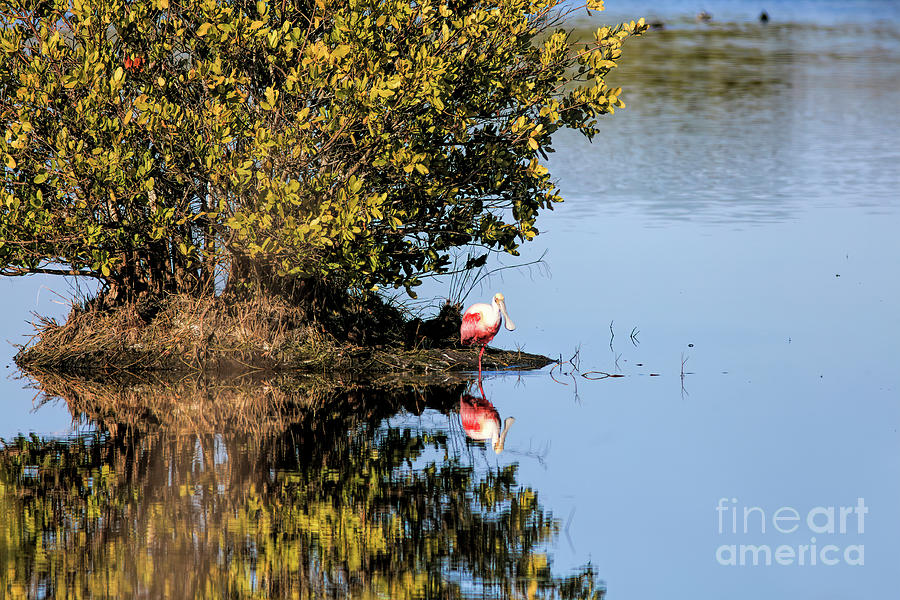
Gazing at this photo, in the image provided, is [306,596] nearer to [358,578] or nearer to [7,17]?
[358,578]

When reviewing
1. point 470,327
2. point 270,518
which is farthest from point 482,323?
point 270,518

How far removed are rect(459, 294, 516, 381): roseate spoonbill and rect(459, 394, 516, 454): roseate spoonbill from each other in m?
1.27

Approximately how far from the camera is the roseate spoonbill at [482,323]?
1503 cm

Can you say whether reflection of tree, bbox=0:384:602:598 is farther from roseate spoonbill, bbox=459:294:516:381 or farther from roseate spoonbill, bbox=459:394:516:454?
roseate spoonbill, bbox=459:294:516:381

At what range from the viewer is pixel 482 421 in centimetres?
1284

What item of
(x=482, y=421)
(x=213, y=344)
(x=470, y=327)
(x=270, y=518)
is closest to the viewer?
(x=270, y=518)

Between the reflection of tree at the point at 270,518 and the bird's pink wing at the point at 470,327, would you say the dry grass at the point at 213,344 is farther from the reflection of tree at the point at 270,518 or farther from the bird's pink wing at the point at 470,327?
the reflection of tree at the point at 270,518

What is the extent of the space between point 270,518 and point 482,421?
133 inches

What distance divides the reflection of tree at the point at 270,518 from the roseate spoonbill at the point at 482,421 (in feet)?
1.31

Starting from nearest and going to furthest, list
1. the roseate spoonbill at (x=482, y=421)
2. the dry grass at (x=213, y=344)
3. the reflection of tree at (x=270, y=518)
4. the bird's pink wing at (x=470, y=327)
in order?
the reflection of tree at (x=270, y=518) < the roseate spoonbill at (x=482, y=421) < the dry grass at (x=213, y=344) < the bird's pink wing at (x=470, y=327)

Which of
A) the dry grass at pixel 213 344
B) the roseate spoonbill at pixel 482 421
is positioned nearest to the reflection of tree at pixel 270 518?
the roseate spoonbill at pixel 482 421

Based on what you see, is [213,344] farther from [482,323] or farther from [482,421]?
[482,421]

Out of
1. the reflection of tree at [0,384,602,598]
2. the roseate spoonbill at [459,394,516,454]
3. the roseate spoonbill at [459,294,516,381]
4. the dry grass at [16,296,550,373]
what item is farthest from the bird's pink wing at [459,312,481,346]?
the reflection of tree at [0,384,602,598]

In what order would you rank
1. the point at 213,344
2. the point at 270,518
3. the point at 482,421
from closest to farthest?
the point at 270,518, the point at 482,421, the point at 213,344
